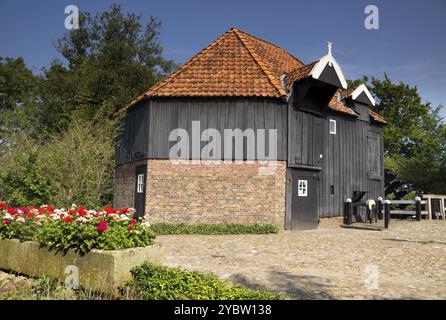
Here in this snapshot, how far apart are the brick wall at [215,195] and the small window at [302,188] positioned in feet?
4.27

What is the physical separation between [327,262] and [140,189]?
10.6 meters

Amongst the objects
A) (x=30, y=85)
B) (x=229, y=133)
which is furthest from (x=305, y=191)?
(x=30, y=85)

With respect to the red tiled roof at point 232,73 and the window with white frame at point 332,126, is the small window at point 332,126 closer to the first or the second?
the window with white frame at point 332,126

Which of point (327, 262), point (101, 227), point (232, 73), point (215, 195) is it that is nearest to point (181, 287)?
point (101, 227)

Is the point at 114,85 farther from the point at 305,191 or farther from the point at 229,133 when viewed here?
the point at 305,191

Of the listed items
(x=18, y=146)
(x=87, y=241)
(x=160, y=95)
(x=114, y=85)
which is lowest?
(x=87, y=241)

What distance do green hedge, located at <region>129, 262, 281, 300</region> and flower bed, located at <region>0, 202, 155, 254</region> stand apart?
67 cm

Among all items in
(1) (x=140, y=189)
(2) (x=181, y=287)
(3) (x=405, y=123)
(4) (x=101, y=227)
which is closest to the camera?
(2) (x=181, y=287)

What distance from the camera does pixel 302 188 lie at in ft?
53.3

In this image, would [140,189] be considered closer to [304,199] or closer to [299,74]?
[304,199]

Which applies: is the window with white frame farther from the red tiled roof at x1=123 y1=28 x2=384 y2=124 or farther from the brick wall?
the brick wall

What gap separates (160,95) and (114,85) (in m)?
12.9

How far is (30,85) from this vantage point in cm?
4188

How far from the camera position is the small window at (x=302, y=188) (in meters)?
16.0
